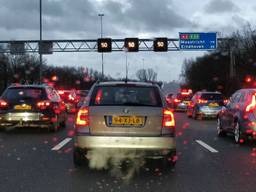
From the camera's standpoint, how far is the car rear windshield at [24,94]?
16.6 metres

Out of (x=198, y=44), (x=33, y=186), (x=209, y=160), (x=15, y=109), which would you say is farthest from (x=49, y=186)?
(x=198, y=44)

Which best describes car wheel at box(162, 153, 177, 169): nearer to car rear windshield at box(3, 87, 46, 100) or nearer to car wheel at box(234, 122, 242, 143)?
car wheel at box(234, 122, 242, 143)

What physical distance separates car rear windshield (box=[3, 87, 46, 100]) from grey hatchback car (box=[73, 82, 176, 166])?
24.9ft

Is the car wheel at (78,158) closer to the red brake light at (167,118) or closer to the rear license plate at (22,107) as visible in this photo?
the red brake light at (167,118)

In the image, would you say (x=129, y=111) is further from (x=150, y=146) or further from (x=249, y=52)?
(x=249, y=52)

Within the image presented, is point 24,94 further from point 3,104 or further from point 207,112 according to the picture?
point 207,112

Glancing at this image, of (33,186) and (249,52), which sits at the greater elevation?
(249,52)

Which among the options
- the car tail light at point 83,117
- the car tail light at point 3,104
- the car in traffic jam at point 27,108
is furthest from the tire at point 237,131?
the car tail light at point 3,104

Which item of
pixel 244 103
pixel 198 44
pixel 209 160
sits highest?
pixel 198 44

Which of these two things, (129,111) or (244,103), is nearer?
(129,111)

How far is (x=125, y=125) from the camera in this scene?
356 inches

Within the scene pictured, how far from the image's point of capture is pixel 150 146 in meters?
9.01

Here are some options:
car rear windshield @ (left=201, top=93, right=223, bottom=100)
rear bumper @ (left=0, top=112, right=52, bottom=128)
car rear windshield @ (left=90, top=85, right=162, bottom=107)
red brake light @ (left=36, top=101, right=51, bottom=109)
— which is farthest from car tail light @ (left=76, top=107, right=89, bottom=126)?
car rear windshield @ (left=201, top=93, right=223, bottom=100)

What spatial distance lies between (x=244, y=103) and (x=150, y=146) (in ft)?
18.8
